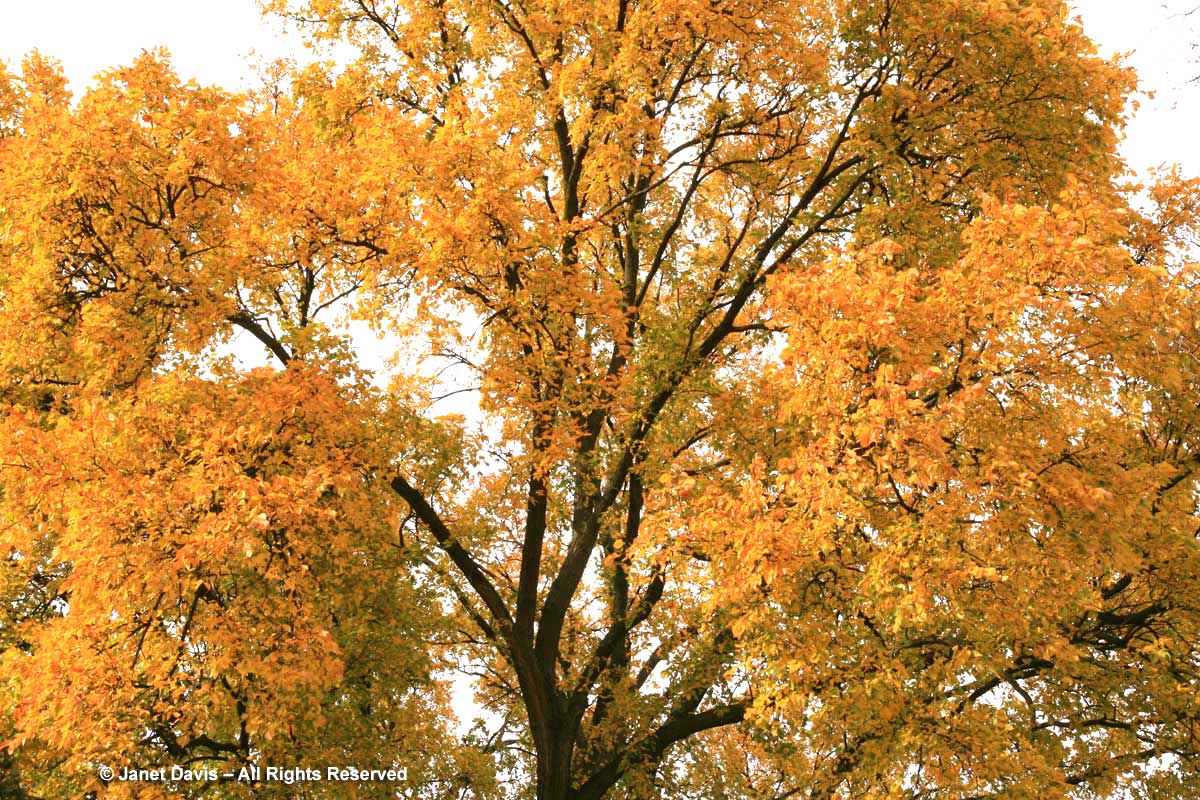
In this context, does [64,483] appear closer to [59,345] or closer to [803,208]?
A: [59,345]

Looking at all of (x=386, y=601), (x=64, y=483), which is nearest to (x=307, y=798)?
(x=386, y=601)

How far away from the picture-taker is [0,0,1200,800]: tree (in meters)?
8.27

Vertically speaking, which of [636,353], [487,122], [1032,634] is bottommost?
[1032,634]

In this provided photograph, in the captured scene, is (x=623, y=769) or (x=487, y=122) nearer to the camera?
(x=487, y=122)

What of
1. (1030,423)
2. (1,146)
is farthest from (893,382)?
(1,146)

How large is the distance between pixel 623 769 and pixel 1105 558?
7.07 meters

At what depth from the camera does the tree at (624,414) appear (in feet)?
27.1

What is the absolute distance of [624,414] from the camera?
12.2 metres

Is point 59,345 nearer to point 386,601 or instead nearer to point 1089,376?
point 386,601

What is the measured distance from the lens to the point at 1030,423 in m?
8.31

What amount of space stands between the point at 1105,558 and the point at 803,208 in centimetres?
630

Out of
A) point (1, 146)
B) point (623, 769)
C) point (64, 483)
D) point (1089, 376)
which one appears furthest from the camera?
point (623, 769)

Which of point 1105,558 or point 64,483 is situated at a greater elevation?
point 64,483

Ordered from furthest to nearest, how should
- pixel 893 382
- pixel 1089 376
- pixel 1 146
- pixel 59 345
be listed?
1. pixel 1 146
2. pixel 59 345
3. pixel 1089 376
4. pixel 893 382
